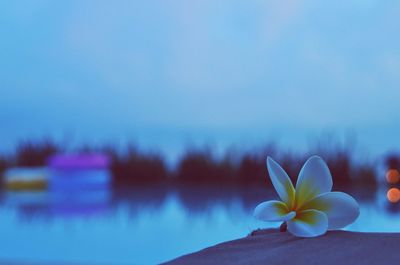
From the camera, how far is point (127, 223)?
80.2 inches

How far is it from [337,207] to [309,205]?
0.03m

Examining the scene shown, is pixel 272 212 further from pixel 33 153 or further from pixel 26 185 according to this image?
pixel 33 153

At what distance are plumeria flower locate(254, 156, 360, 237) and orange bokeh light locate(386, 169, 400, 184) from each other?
102 inches

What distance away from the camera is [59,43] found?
2785 mm

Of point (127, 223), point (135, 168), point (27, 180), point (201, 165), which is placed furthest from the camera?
point (135, 168)

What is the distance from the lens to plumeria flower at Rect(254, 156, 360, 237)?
20.7 inches

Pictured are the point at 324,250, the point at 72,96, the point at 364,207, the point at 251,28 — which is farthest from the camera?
the point at 72,96

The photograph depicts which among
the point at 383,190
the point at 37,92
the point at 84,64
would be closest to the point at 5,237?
the point at 84,64

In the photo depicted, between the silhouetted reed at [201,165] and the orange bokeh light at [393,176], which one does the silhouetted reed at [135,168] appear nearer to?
the silhouetted reed at [201,165]

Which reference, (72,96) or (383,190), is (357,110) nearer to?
(383,190)

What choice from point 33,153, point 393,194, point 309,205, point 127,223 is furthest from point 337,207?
point 33,153

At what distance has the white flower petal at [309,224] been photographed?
51 centimetres

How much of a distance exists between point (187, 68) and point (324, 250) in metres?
2.30

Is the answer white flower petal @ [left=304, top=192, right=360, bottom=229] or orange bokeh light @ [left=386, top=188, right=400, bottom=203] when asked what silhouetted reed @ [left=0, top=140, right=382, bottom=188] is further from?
white flower petal @ [left=304, top=192, right=360, bottom=229]
